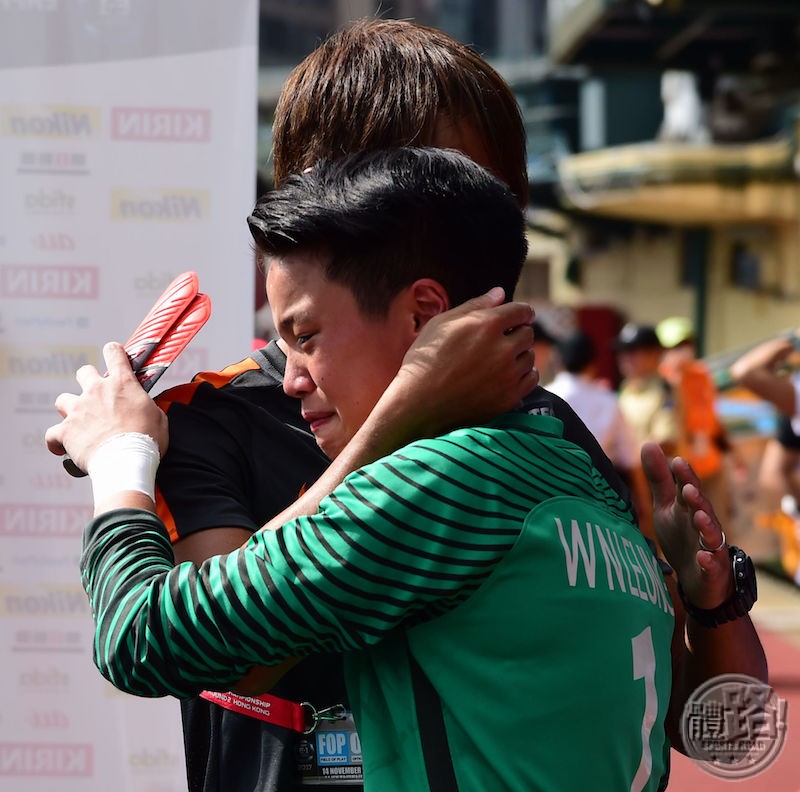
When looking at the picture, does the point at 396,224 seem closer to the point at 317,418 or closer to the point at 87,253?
the point at 317,418

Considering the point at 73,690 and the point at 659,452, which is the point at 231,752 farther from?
the point at 73,690

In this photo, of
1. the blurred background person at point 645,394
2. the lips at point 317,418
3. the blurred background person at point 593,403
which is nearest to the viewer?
the lips at point 317,418

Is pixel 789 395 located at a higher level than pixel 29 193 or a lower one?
lower

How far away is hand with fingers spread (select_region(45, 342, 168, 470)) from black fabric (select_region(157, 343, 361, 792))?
0.18 ft

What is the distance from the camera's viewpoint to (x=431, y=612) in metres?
1.24

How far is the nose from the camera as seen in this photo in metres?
1.42

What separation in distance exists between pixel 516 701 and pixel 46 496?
5.20 feet

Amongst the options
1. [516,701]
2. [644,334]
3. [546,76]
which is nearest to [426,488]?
[516,701]

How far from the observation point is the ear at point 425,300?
4.50 ft

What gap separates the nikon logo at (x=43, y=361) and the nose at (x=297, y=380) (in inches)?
48.6

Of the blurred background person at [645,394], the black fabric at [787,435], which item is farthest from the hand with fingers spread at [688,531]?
the blurred background person at [645,394]

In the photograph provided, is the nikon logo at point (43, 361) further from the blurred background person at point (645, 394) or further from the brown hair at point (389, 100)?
the blurred background person at point (645, 394)

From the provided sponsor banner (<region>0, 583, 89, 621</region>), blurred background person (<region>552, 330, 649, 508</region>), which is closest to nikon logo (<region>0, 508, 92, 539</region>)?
sponsor banner (<region>0, 583, 89, 621</region>)

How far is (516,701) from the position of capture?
1.23 meters
